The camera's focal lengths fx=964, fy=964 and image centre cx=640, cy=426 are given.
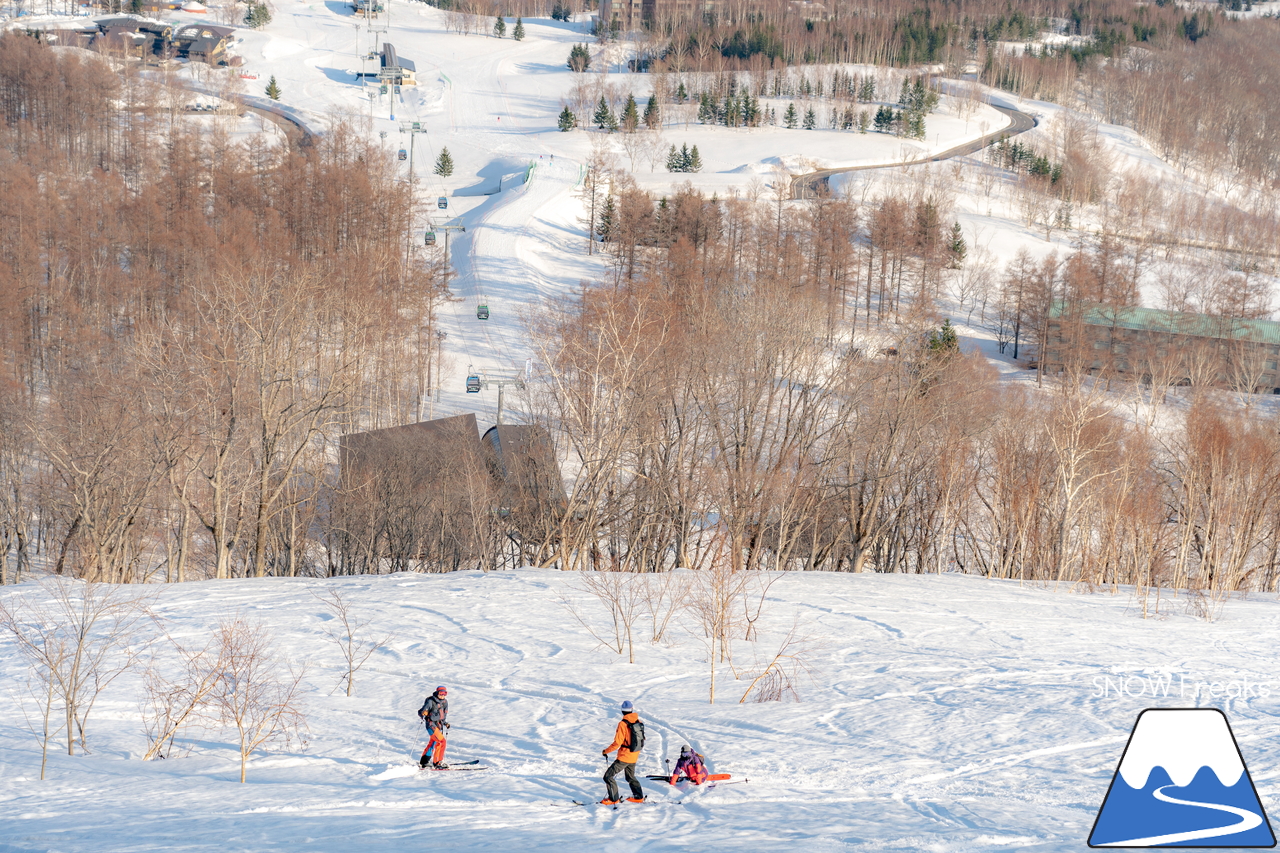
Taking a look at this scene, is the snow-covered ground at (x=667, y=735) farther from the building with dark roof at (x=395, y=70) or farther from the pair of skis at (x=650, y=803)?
the building with dark roof at (x=395, y=70)

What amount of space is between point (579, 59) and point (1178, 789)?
137 m

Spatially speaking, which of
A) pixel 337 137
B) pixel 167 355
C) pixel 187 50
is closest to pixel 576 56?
pixel 187 50

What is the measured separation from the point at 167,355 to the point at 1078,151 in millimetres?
93558

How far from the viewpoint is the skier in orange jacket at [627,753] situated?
412 inches

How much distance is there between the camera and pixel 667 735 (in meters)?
12.9

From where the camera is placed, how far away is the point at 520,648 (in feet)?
56.2

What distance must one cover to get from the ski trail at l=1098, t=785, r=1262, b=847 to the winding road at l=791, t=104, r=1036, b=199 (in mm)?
74527

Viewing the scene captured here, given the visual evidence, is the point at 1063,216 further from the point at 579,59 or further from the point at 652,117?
the point at 579,59

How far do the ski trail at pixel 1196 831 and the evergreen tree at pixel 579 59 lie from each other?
135 meters

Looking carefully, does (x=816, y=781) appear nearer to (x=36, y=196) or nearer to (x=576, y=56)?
(x=36, y=196)

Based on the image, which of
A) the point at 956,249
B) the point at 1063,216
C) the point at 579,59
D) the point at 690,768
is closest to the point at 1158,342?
the point at 956,249

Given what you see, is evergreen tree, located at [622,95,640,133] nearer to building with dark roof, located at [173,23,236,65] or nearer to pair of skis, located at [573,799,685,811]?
building with dark roof, located at [173,23,236,65]

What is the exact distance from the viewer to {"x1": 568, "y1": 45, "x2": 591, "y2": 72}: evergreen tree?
13212 centimetres

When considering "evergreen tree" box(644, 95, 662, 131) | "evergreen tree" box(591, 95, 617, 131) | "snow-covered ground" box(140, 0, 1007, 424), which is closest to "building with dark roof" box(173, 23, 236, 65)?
"snow-covered ground" box(140, 0, 1007, 424)
